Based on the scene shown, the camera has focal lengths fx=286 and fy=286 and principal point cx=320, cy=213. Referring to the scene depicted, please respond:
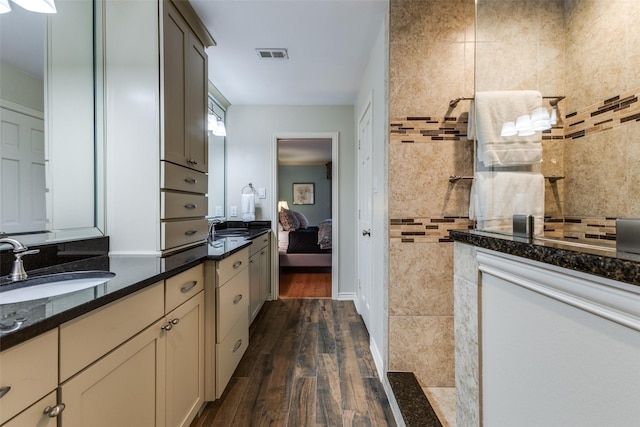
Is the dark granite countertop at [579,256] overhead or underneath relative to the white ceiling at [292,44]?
underneath

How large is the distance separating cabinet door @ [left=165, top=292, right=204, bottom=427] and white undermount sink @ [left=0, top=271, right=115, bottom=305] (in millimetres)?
343

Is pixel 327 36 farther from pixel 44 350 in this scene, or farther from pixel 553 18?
pixel 44 350

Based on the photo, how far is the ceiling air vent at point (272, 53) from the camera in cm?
229

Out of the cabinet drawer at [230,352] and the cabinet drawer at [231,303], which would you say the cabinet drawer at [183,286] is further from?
the cabinet drawer at [230,352]

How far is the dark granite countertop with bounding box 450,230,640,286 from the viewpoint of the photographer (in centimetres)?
47

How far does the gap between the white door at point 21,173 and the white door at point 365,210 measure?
2.00m

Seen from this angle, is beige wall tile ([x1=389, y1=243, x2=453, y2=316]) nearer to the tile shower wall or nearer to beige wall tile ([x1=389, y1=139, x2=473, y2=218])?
the tile shower wall

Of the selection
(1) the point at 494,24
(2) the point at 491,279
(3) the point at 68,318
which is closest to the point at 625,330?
(2) the point at 491,279

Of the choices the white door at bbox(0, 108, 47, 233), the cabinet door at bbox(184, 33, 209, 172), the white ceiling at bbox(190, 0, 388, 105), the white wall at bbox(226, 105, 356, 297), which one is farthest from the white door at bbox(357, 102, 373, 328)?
the white door at bbox(0, 108, 47, 233)

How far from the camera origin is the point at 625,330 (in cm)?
49

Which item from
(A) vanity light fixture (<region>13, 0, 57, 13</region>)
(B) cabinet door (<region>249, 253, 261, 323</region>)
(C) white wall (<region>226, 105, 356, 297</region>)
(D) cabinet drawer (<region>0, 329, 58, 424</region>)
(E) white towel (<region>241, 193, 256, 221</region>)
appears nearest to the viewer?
(D) cabinet drawer (<region>0, 329, 58, 424</region>)

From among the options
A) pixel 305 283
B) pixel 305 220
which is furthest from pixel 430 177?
pixel 305 220

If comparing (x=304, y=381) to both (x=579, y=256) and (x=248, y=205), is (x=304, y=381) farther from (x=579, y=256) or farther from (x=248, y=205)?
(x=248, y=205)

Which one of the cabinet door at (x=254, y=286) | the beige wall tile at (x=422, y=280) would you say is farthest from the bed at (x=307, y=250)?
the beige wall tile at (x=422, y=280)
